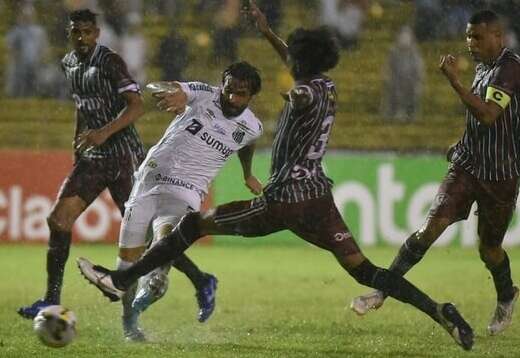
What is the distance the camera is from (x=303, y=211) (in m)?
8.14

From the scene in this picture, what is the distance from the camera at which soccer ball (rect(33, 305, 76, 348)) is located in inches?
314

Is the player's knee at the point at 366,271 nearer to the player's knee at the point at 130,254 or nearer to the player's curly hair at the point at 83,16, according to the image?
the player's knee at the point at 130,254

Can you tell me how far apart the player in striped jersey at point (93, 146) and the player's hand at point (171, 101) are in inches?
37.8

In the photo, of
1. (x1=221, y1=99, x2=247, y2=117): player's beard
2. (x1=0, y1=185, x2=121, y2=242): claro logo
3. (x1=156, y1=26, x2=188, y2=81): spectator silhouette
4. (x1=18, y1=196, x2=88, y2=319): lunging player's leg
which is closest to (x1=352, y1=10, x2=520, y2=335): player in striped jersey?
(x1=221, y1=99, x2=247, y2=117): player's beard

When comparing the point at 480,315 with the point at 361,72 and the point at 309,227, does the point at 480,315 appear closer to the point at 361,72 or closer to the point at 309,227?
the point at 309,227

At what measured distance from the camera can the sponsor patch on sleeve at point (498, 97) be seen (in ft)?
28.4

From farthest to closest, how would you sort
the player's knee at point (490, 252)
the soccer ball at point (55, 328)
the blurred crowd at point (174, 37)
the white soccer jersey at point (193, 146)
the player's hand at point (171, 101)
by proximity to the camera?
1. the blurred crowd at point (174, 37)
2. the player's knee at point (490, 252)
3. the white soccer jersey at point (193, 146)
4. the player's hand at point (171, 101)
5. the soccer ball at point (55, 328)

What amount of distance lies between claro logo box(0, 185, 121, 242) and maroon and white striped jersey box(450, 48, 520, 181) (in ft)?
25.7

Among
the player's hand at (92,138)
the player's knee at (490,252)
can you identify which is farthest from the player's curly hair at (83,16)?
the player's knee at (490,252)

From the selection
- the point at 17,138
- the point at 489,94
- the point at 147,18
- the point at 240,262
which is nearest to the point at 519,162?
the point at 489,94

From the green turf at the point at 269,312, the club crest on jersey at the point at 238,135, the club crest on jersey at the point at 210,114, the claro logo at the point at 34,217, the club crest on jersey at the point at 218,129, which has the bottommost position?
the claro logo at the point at 34,217

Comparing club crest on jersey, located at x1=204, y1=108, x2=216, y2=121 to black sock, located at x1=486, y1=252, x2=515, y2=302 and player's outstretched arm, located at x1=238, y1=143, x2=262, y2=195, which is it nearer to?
player's outstretched arm, located at x1=238, y1=143, x2=262, y2=195

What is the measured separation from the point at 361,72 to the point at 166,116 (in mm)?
2573

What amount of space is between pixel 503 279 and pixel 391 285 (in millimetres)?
1717
